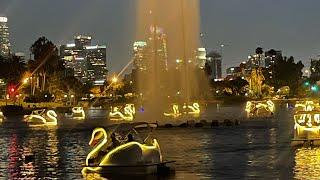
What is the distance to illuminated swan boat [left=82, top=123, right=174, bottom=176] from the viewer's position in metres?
20.1

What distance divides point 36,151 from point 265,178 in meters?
14.7

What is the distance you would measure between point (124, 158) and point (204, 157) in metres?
5.87

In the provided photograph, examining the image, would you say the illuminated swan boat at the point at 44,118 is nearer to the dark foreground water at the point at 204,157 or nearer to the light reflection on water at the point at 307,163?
the dark foreground water at the point at 204,157

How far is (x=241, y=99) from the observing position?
590ft

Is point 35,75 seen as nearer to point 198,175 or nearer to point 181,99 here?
point 181,99

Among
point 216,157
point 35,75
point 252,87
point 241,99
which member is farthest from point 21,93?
point 216,157

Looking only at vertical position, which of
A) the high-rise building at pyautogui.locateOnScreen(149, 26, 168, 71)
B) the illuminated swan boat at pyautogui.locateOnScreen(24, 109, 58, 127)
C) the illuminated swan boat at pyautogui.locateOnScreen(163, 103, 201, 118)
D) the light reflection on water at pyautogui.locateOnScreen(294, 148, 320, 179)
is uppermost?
the high-rise building at pyautogui.locateOnScreen(149, 26, 168, 71)

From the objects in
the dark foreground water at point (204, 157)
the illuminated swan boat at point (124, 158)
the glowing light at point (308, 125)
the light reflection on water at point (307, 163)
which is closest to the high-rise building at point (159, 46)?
the dark foreground water at point (204, 157)

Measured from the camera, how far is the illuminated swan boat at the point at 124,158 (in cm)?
2012

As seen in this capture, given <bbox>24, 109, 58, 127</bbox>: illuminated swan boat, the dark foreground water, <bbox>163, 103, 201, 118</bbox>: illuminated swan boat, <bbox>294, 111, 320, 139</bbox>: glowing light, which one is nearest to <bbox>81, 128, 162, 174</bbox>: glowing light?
the dark foreground water

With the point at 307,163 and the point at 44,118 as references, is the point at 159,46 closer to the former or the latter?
the point at 44,118

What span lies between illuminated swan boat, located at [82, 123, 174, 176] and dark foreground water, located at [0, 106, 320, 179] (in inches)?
29.7

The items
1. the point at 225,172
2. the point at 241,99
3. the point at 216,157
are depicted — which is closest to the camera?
the point at 225,172

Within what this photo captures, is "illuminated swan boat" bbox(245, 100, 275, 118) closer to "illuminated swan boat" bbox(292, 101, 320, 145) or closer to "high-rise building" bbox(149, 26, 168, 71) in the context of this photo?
"high-rise building" bbox(149, 26, 168, 71)
